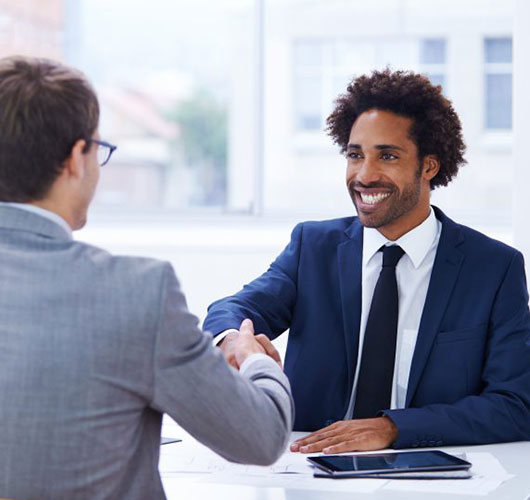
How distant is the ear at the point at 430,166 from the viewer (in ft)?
8.89

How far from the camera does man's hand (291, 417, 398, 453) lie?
2090 millimetres

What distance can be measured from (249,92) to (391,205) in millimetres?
2193

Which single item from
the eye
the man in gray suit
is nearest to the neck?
the man in gray suit

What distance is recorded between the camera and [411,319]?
2.50 meters

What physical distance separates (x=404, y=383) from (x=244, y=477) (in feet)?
2.26

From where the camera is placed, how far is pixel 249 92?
15.3 ft

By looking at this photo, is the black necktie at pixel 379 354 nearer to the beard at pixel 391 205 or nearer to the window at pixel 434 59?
the beard at pixel 391 205

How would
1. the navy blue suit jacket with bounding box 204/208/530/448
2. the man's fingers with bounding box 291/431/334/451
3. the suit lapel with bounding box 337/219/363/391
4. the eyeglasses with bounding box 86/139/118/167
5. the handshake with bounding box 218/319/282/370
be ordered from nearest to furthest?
the eyeglasses with bounding box 86/139/118/167 < the handshake with bounding box 218/319/282/370 < the man's fingers with bounding box 291/431/334/451 < the navy blue suit jacket with bounding box 204/208/530/448 < the suit lapel with bounding box 337/219/363/391

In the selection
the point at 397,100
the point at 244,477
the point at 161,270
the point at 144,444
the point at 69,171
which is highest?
the point at 397,100

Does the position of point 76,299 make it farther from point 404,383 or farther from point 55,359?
point 404,383

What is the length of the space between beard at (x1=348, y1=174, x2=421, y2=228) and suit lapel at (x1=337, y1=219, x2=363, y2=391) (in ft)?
0.27

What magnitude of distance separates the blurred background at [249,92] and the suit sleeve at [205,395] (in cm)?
286

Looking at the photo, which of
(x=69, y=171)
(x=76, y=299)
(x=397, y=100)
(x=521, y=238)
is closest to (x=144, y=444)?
(x=76, y=299)

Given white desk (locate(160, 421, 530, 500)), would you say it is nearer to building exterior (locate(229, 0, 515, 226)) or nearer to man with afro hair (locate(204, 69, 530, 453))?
man with afro hair (locate(204, 69, 530, 453))
